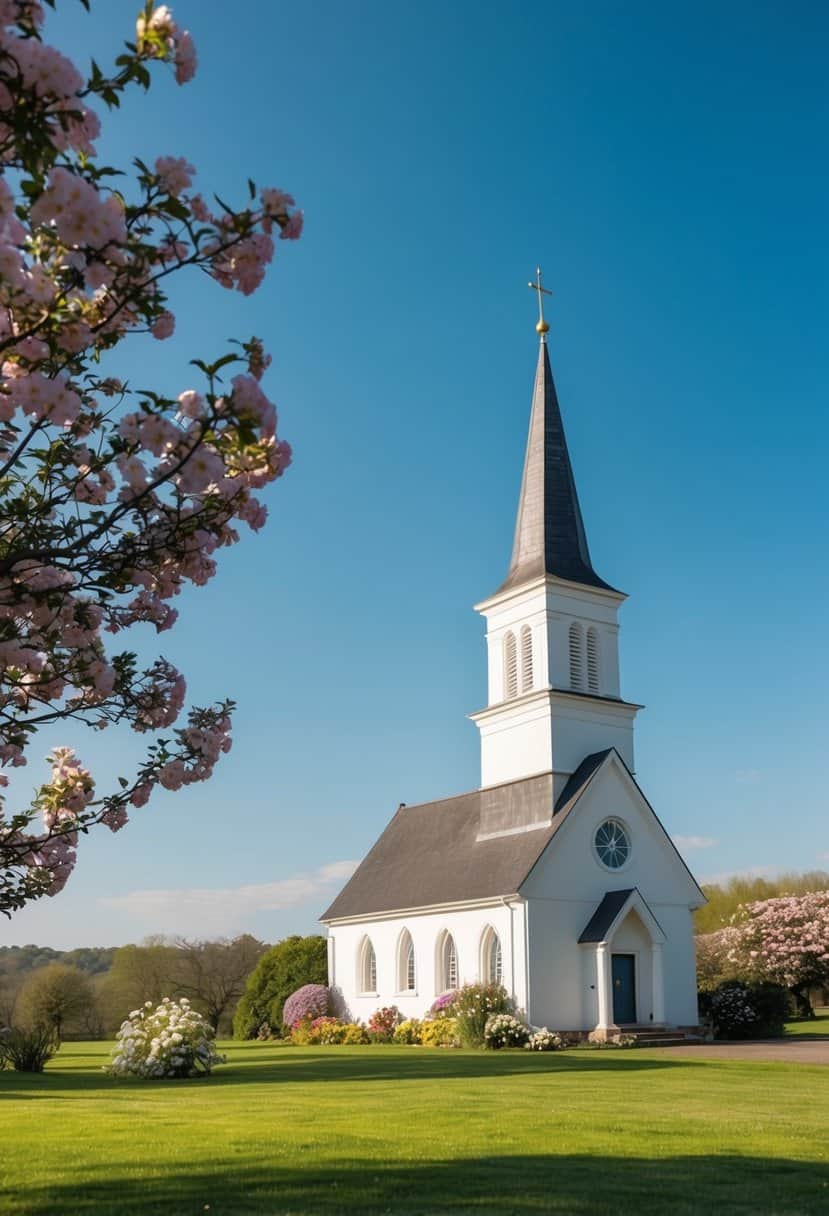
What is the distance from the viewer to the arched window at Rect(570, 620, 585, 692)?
37.6 metres

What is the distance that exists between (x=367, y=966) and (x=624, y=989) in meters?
11.3

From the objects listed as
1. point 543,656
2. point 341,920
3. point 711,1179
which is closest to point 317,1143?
point 711,1179

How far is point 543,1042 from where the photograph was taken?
30766 millimetres

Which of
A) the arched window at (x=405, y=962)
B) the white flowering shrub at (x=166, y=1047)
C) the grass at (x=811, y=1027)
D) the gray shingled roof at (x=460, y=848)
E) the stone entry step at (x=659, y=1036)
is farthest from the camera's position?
the arched window at (x=405, y=962)

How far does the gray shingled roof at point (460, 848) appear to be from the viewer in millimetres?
35062

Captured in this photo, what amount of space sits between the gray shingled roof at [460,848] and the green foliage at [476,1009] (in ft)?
9.14

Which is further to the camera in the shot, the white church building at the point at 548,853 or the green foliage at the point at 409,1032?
the green foliage at the point at 409,1032

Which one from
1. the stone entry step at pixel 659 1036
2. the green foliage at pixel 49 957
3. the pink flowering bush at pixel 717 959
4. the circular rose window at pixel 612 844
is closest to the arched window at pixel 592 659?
the circular rose window at pixel 612 844

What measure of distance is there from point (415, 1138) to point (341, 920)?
31.4 m

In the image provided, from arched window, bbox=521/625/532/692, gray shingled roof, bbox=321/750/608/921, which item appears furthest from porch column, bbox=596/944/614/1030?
arched window, bbox=521/625/532/692

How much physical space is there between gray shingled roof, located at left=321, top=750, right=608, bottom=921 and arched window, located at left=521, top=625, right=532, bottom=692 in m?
3.11

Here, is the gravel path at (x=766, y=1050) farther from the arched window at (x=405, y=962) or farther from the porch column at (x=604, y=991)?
the arched window at (x=405, y=962)

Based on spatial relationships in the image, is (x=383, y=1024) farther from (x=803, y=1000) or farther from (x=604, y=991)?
(x=803, y=1000)

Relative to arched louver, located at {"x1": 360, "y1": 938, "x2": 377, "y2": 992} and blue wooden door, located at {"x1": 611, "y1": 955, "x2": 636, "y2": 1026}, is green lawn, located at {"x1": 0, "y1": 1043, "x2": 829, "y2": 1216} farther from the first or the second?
arched louver, located at {"x1": 360, "y1": 938, "x2": 377, "y2": 992}
